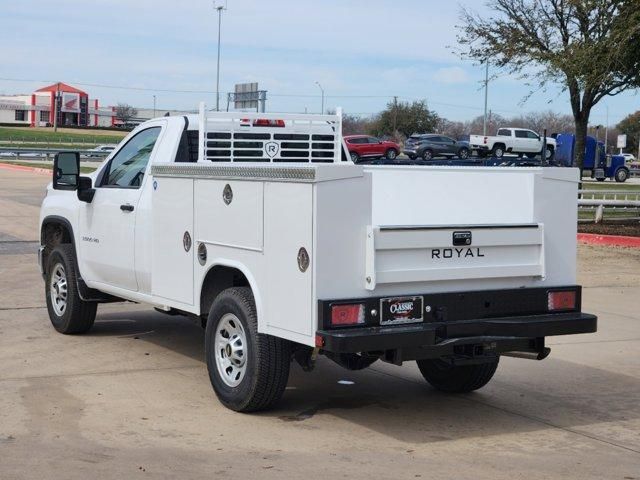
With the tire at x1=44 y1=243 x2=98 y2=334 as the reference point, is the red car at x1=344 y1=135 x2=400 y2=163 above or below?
above

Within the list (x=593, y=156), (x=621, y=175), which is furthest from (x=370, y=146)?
(x=621, y=175)

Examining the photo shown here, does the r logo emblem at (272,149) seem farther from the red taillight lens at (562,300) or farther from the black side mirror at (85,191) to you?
the red taillight lens at (562,300)

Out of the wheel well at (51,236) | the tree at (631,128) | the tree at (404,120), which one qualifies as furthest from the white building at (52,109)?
the wheel well at (51,236)

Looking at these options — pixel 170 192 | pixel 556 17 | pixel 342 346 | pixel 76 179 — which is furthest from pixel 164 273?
pixel 556 17

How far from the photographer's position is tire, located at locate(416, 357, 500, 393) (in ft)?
26.2

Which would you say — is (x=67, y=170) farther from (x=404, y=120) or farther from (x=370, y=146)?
(x=404, y=120)

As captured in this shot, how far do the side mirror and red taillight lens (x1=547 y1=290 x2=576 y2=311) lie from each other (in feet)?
15.6

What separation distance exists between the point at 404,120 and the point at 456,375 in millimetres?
80258

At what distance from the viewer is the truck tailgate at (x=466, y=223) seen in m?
6.63

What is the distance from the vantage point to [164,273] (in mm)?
8242

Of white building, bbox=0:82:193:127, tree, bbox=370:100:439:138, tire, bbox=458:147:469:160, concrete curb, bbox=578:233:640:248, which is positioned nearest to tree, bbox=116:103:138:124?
white building, bbox=0:82:193:127

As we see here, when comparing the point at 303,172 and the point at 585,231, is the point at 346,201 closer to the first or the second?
the point at 303,172

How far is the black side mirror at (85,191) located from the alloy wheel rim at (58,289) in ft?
3.00

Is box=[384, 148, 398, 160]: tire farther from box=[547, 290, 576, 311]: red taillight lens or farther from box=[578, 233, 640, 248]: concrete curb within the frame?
box=[547, 290, 576, 311]: red taillight lens
